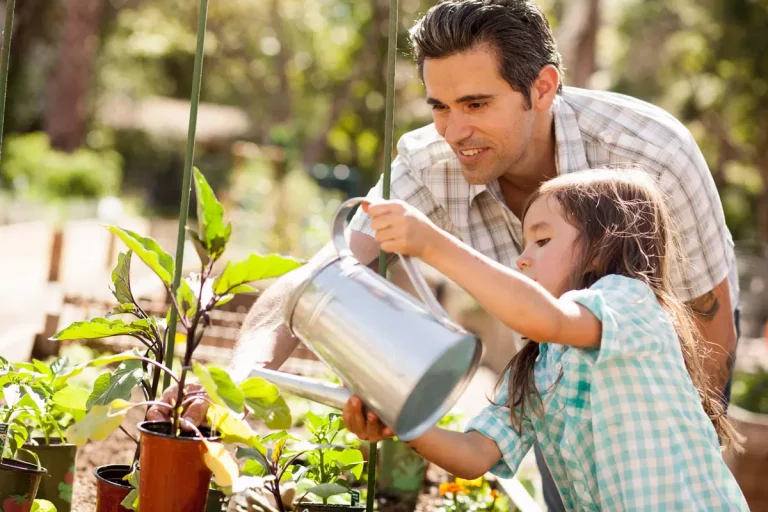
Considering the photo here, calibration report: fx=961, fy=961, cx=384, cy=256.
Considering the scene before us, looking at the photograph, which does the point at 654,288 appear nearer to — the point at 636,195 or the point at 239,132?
the point at 636,195

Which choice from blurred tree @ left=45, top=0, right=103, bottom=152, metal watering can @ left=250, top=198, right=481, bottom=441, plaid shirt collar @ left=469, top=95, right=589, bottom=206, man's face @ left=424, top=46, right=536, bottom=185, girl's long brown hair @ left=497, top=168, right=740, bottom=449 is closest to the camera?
metal watering can @ left=250, top=198, right=481, bottom=441

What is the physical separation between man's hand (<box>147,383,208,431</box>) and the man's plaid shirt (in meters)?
1.04

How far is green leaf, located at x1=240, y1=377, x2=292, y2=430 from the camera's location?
1308mm

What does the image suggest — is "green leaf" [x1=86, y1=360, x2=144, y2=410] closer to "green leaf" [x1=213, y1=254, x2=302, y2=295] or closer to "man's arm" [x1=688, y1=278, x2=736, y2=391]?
"green leaf" [x1=213, y1=254, x2=302, y2=295]

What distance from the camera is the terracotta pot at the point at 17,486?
146 cm

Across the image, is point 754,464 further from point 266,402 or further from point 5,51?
point 5,51

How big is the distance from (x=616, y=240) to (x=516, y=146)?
2.01 ft

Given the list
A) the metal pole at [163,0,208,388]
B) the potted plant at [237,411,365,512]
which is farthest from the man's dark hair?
the potted plant at [237,411,365,512]

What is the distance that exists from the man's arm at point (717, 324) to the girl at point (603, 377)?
621mm

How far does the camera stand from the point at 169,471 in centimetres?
130

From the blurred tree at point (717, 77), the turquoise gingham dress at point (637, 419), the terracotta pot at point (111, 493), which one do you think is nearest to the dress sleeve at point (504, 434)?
the turquoise gingham dress at point (637, 419)

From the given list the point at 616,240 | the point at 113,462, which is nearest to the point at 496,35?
the point at 616,240

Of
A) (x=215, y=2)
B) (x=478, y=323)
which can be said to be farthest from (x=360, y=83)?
(x=478, y=323)

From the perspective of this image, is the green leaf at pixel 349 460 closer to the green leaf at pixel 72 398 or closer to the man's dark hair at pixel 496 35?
the green leaf at pixel 72 398
